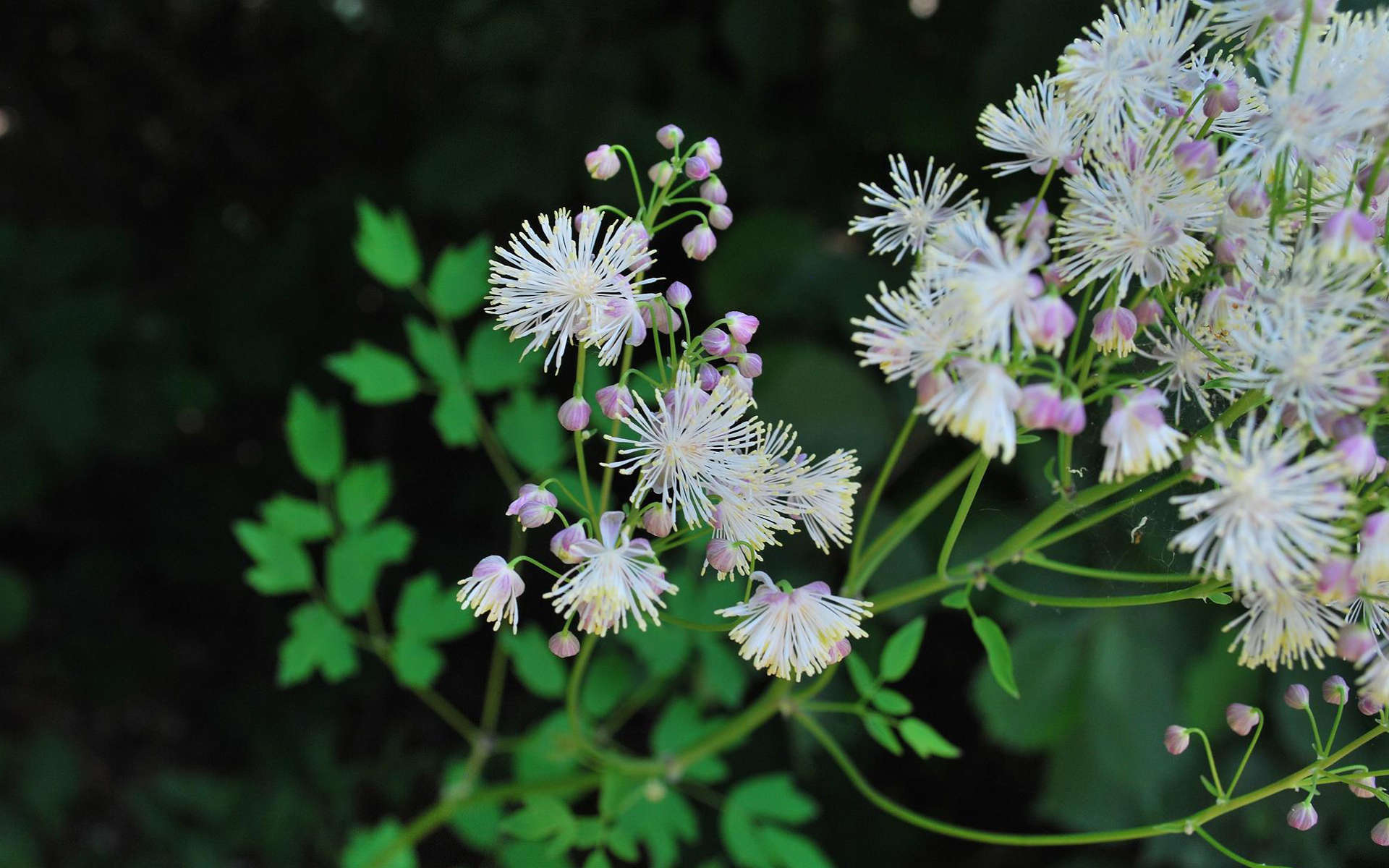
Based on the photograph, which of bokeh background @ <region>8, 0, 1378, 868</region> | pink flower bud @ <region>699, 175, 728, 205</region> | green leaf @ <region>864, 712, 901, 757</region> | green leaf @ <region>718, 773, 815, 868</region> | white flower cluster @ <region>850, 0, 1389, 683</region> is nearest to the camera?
white flower cluster @ <region>850, 0, 1389, 683</region>

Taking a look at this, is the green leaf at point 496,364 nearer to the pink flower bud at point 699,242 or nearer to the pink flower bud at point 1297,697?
the pink flower bud at point 699,242

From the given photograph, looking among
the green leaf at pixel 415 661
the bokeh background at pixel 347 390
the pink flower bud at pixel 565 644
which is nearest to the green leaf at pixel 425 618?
the green leaf at pixel 415 661

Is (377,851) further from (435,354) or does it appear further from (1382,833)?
(1382,833)

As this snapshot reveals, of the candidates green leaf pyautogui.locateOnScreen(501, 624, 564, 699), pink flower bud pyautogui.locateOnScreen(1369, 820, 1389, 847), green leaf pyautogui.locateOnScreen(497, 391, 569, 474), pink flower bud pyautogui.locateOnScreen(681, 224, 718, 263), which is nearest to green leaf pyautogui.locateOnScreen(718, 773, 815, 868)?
green leaf pyautogui.locateOnScreen(501, 624, 564, 699)

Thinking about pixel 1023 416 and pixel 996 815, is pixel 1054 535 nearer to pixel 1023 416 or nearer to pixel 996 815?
pixel 1023 416

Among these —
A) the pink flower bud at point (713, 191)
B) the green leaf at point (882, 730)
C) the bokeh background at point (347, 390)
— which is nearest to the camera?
the pink flower bud at point (713, 191)

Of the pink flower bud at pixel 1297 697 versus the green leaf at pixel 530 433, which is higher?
the green leaf at pixel 530 433

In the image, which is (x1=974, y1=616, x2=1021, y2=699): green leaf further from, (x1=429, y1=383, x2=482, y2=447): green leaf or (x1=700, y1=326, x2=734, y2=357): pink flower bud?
(x1=429, y1=383, x2=482, y2=447): green leaf

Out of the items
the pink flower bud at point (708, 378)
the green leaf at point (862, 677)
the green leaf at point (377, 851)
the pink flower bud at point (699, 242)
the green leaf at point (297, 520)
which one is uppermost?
the pink flower bud at point (699, 242)
